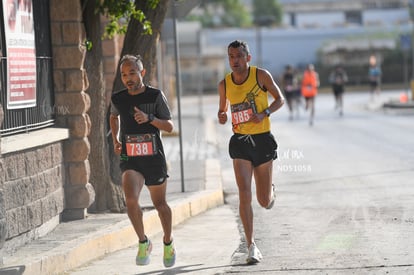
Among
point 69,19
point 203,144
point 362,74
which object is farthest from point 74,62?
point 362,74

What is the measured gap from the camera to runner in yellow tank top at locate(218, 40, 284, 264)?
8836 millimetres

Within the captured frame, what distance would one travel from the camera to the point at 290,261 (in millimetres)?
8547

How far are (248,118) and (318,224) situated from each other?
2.37 meters

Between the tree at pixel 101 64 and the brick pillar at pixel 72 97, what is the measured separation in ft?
1.21

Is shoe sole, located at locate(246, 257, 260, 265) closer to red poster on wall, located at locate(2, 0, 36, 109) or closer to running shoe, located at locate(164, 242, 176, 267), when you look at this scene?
running shoe, located at locate(164, 242, 176, 267)

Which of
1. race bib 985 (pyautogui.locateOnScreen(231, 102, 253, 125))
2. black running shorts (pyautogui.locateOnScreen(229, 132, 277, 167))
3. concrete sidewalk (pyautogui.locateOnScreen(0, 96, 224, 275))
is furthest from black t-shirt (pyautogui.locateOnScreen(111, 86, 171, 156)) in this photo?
concrete sidewalk (pyautogui.locateOnScreen(0, 96, 224, 275))

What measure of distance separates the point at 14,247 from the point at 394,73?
6783cm

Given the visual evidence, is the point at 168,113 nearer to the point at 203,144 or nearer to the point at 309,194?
the point at 309,194

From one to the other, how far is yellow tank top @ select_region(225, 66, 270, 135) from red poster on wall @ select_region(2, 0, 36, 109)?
193 centimetres

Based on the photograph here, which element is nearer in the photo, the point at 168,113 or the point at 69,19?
the point at 168,113

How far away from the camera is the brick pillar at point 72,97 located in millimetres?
10797

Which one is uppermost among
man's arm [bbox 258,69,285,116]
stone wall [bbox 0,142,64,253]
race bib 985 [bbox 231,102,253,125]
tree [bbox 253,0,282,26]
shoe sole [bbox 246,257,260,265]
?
tree [bbox 253,0,282,26]

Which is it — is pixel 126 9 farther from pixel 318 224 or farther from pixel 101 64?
pixel 318 224

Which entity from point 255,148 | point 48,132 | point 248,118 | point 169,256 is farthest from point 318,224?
point 48,132
